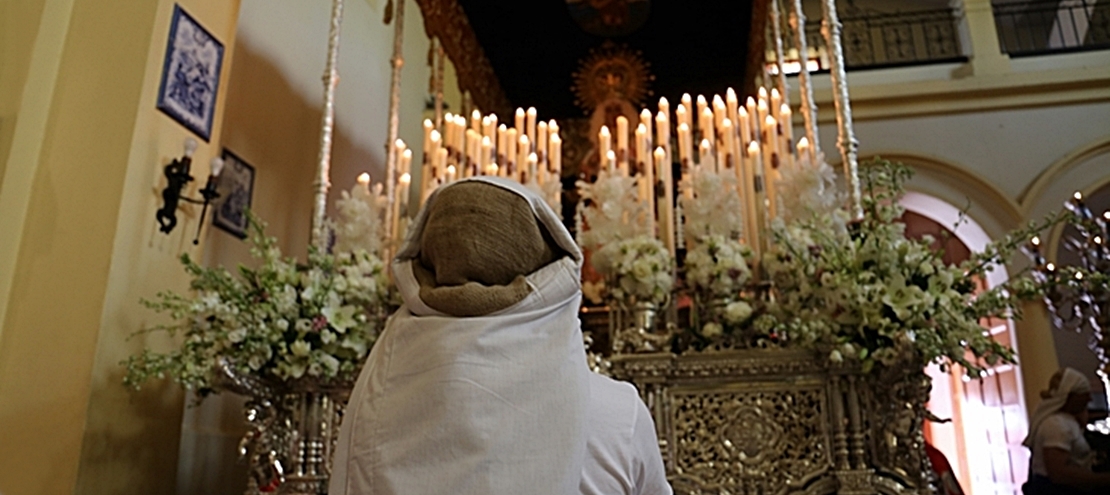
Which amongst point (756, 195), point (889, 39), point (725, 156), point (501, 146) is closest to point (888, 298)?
point (756, 195)

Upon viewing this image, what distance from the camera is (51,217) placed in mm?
2639

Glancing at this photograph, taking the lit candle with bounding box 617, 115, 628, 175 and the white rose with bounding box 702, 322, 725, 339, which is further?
the lit candle with bounding box 617, 115, 628, 175

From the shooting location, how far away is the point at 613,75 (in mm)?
4863

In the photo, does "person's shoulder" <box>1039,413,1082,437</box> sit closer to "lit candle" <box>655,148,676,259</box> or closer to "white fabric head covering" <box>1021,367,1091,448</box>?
"white fabric head covering" <box>1021,367,1091,448</box>

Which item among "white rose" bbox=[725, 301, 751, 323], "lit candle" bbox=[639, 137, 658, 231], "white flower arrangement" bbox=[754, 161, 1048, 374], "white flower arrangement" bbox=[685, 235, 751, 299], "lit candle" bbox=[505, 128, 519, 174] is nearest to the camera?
"white flower arrangement" bbox=[754, 161, 1048, 374]

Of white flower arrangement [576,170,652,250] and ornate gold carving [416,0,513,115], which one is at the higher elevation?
ornate gold carving [416,0,513,115]

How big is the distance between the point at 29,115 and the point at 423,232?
2102 mm

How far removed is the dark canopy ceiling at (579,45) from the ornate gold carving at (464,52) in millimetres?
79

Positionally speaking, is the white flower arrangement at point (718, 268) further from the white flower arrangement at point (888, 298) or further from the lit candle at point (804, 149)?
the lit candle at point (804, 149)

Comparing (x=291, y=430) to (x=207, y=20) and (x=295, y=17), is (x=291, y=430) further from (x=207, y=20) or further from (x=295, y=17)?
(x=295, y=17)

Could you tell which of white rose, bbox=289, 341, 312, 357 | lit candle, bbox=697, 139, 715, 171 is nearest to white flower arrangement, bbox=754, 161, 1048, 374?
lit candle, bbox=697, 139, 715, 171

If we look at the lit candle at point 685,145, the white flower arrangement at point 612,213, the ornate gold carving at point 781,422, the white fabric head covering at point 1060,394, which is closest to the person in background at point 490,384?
the ornate gold carving at point 781,422

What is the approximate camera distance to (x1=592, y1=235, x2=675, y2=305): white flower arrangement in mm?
2502

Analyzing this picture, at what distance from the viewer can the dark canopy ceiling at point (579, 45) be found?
4.56m
